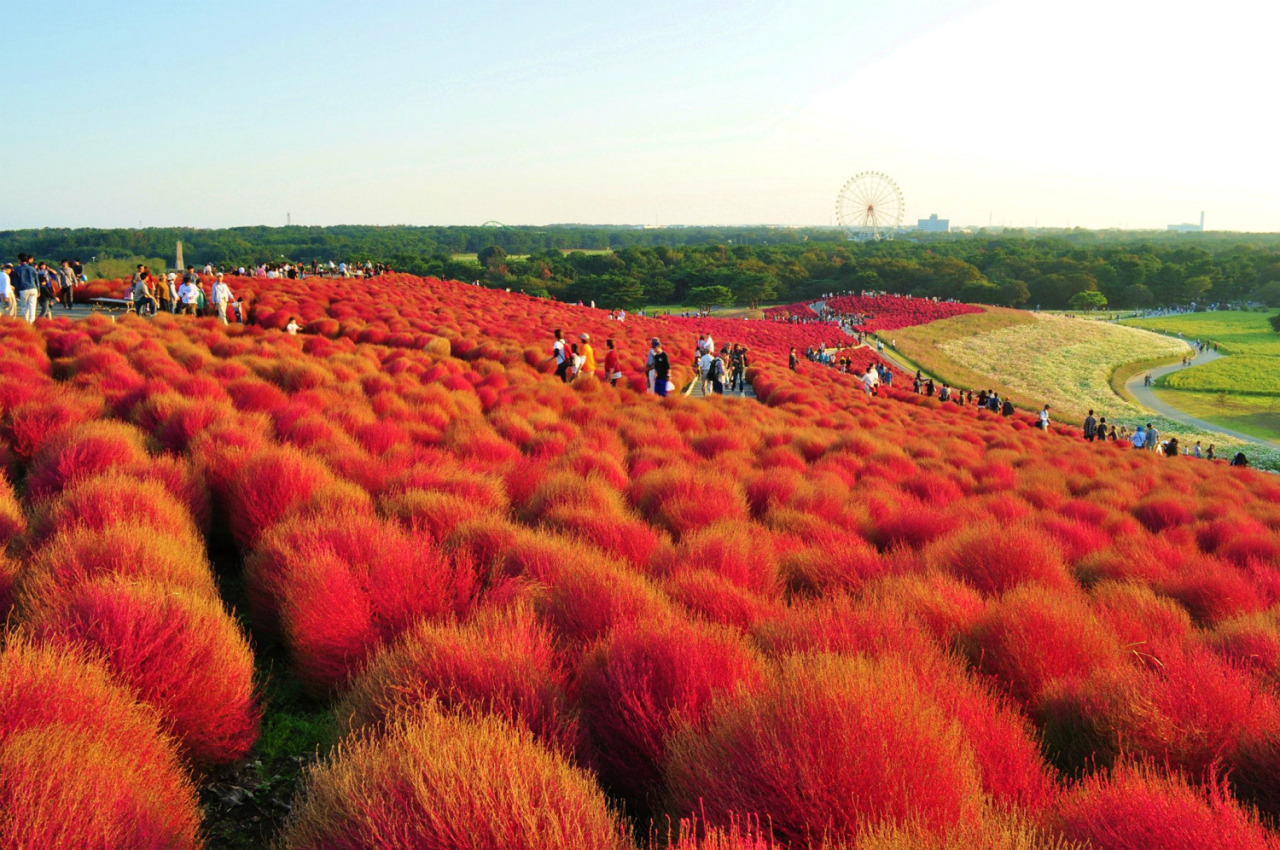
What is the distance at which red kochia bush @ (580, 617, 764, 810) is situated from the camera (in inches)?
108

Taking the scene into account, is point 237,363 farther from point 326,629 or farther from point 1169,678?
point 1169,678

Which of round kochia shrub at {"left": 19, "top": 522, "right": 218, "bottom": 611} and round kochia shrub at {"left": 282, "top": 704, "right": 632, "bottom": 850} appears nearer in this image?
round kochia shrub at {"left": 282, "top": 704, "right": 632, "bottom": 850}

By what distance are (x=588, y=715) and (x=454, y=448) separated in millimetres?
5233

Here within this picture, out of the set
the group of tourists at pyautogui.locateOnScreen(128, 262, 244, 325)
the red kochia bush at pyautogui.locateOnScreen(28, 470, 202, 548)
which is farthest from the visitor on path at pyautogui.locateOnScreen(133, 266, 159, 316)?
the red kochia bush at pyautogui.locateOnScreen(28, 470, 202, 548)

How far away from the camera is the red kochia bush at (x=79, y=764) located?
183 centimetres

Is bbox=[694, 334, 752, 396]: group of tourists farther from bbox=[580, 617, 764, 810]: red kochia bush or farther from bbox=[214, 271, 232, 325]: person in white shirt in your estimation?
Answer: bbox=[580, 617, 764, 810]: red kochia bush

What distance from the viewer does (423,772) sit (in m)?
1.95

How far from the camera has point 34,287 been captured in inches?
630

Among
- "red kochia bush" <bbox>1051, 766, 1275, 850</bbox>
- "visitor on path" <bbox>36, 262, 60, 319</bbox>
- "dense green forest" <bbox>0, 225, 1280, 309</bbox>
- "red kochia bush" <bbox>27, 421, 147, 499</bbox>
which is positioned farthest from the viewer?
"dense green forest" <bbox>0, 225, 1280, 309</bbox>

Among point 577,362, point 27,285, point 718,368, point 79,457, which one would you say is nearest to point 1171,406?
point 718,368

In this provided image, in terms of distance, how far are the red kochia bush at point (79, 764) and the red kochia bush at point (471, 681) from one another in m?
0.61

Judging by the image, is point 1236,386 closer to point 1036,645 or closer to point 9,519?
point 1036,645

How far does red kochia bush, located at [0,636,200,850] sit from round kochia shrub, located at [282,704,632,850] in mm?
409

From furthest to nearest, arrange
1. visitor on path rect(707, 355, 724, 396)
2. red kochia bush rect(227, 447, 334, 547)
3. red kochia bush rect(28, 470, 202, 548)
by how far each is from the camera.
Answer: visitor on path rect(707, 355, 724, 396) < red kochia bush rect(227, 447, 334, 547) < red kochia bush rect(28, 470, 202, 548)
